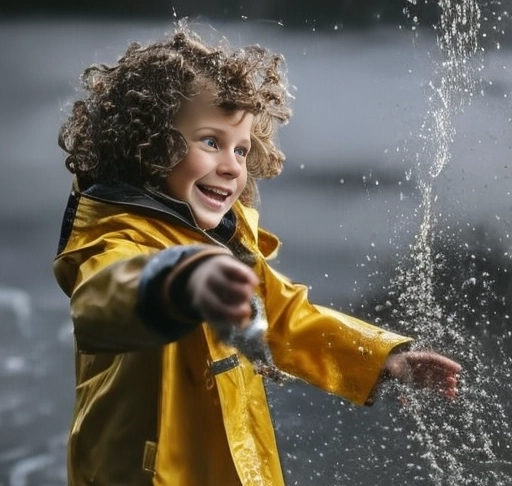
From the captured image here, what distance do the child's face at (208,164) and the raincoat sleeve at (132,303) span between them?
23 cm

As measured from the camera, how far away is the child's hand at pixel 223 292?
84 cm

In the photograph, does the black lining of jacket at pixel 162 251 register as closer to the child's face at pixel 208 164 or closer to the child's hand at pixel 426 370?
the child's face at pixel 208 164

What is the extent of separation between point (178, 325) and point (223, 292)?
12cm

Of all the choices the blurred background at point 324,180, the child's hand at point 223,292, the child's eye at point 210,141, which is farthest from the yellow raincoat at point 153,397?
the blurred background at point 324,180

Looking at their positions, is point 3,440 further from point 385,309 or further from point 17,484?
point 385,309

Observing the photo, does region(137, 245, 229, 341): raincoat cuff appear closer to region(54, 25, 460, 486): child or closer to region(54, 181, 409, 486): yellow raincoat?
region(54, 25, 460, 486): child

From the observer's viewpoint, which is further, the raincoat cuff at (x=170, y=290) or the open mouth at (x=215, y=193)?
the open mouth at (x=215, y=193)

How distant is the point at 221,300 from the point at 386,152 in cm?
167

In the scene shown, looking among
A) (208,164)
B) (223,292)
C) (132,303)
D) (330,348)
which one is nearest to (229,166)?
(208,164)

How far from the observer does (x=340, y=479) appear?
1989 mm

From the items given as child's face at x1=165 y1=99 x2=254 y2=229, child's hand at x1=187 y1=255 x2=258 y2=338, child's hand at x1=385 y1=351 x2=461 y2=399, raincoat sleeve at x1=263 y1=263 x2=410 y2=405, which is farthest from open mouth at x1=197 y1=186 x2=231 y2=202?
child's hand at x1=187 y1=255 x2=258 y2=338

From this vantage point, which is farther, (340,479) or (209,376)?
(340,479)

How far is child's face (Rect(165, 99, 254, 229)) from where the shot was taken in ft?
4.35

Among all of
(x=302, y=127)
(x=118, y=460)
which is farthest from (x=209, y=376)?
(x=302, y=127)
